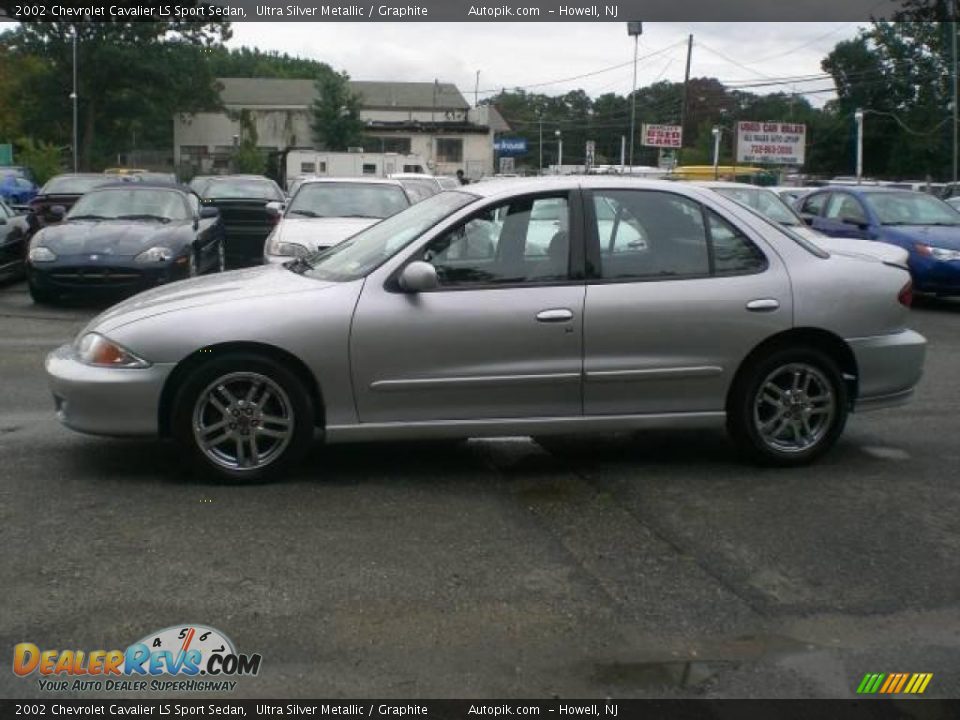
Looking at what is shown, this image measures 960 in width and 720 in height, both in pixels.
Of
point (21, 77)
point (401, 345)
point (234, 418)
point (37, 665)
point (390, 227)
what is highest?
point (21, 77)

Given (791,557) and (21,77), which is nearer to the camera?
(791,557)

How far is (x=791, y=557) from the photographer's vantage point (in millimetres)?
4652

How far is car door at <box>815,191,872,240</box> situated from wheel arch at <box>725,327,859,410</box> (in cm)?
929

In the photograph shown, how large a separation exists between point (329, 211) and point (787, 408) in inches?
303

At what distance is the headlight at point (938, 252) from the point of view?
44.6 ft

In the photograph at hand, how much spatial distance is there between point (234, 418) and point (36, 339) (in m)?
5.70

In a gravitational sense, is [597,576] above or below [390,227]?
below

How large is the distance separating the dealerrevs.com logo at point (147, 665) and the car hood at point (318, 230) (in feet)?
25.2

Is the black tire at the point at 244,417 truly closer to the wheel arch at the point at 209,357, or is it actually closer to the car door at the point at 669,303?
the wheel arch at the point at 209,357

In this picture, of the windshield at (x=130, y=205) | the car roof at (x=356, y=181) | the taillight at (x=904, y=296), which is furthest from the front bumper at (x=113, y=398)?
the windshield at (x=130, y=205)

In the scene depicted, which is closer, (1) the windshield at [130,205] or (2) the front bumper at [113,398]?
(2) the front bumper at [113,398]

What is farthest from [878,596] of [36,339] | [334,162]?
[334,162]

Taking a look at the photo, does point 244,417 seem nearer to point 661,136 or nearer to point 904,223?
point 904,223

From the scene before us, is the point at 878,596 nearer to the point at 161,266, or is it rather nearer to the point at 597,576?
the point at 597,576
